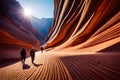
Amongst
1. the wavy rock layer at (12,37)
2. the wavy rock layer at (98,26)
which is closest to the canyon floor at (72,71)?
the wavy rock layer at (98,26)

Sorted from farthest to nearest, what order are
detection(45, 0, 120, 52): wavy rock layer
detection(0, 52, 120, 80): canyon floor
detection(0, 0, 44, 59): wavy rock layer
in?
detection(0, 0, 44, 59): wavy rock layer → detection(45, 0, 120, 52): wavy rock layer → detection(0, 52, 120, 80): canyon floor

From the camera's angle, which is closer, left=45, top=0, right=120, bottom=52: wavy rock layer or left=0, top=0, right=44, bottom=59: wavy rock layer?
left=45, top=0, right=120, bottom=52: wavy rock layer

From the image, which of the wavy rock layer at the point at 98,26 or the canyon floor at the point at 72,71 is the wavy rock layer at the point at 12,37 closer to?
Answer: the wavy rock layer at the point at 98,26

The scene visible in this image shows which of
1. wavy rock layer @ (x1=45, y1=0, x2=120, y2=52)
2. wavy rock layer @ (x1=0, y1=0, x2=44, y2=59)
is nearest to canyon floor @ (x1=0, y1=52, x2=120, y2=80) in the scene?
wavy rock layer @ (x1=45, y1=0, x2=120, y2=52)

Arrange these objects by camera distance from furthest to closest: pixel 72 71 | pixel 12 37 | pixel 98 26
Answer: pixel 12 37, pixel 98 26, pixel 72 71

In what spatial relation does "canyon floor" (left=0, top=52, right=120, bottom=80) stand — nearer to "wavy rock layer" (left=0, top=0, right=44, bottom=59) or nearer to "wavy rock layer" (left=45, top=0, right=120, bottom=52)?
"wavy rock layer" (left=45, top=0, right=120, bottom=52)

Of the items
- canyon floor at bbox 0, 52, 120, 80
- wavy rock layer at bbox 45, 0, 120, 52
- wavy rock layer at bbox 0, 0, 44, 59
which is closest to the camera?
canyon floor at bbox 0, 52, 120, 80

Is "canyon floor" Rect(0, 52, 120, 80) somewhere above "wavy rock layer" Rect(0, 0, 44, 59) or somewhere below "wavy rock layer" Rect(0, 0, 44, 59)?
below

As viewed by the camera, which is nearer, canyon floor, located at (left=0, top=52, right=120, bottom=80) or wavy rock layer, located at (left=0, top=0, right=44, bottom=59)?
canyon floor, located at (left=0, top=52, right=120, bottom=80)

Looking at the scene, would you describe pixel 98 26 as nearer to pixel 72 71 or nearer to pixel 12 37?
pixel 72 71

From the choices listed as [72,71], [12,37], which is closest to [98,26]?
[72,71]

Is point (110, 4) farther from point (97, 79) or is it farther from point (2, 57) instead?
point (97, 79)

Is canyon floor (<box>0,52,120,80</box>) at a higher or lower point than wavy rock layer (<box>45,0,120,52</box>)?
lower

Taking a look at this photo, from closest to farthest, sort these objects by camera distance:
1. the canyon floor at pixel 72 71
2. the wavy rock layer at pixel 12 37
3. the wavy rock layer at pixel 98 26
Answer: the canyon floor at pixel 72 71, the wavy rock layer at pixel 98 26, the wavy rock layer at pixel 12 37
